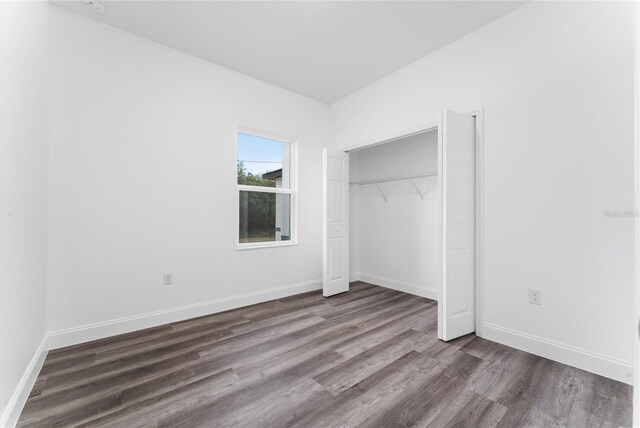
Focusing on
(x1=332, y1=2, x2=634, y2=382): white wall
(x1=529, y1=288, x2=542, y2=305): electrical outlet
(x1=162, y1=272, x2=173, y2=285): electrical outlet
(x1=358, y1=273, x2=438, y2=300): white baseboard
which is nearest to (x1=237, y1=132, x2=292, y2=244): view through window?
(x1=162, y1=272, x2=173, y2=285): electrical outlet

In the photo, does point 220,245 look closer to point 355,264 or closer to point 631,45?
point 355,264

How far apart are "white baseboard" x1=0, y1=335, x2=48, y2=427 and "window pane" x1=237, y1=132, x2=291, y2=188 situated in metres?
2.28

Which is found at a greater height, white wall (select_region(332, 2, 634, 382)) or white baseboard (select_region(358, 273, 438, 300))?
white wall (select_region(332, 2, 634, 382))

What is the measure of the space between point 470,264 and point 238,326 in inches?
91.5

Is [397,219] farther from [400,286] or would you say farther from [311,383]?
[311,383]

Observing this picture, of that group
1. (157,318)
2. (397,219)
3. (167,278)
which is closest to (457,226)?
(397,219)

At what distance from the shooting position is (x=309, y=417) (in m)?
1.48

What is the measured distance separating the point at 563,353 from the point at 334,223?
8.45 feet

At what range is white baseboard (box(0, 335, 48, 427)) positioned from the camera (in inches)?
53.6

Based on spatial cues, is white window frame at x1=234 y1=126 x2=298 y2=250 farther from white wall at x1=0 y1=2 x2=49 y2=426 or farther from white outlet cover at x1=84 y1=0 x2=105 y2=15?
white wall at x1=0 y1=2 x2=49 y2=426

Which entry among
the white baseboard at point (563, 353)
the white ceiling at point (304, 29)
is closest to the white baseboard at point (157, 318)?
the white baseboard at point (563, 353)

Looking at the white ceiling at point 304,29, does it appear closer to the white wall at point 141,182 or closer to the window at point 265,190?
the white wall at point 141,182

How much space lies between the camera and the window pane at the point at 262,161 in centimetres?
349

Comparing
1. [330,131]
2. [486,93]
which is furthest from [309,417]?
[330,131]
